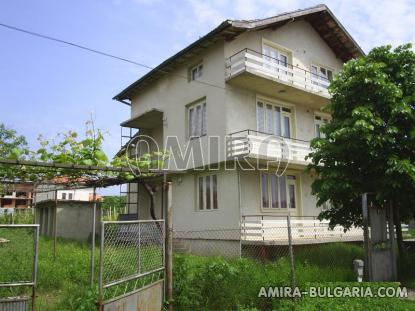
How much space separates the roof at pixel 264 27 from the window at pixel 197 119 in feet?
8.13

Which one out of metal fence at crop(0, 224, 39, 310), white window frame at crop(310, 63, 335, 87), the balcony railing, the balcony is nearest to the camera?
metal fence at crop(0, 224, 39, 310)

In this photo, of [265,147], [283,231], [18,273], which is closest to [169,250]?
[18,273]

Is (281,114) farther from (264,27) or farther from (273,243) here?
(273,243)

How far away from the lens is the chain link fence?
1280cm

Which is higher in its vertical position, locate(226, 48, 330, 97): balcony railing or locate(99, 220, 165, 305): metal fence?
locate(226, 48, 330, 97): balcony railing

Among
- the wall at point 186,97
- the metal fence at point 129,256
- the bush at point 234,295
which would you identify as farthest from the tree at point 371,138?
the metal fence at point 129,256

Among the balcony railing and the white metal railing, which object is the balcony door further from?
the white metal railing

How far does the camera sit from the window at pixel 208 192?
16.0 metres

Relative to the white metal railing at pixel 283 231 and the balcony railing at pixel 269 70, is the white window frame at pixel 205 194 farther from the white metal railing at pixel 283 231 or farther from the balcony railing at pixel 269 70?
the balcony railing at pixel 269 70

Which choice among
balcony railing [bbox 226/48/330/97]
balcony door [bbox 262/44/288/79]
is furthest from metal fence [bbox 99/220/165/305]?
balcony door [bbox 262/44/288/79]

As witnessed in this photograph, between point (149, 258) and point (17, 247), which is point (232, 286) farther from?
point (17, 247)

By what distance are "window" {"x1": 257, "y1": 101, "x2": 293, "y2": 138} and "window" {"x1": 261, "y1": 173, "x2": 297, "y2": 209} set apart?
2023 millimetres

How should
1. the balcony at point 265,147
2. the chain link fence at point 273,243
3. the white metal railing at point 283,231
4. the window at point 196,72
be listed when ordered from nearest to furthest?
1. the chain link fence at point 273,243
2. the white metal railing at point 283,231
3. the balcony at point 265,147
4. the window at point 196,72

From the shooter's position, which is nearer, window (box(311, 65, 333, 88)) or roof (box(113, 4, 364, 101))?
roof (box(113, 4, 364, 101))
